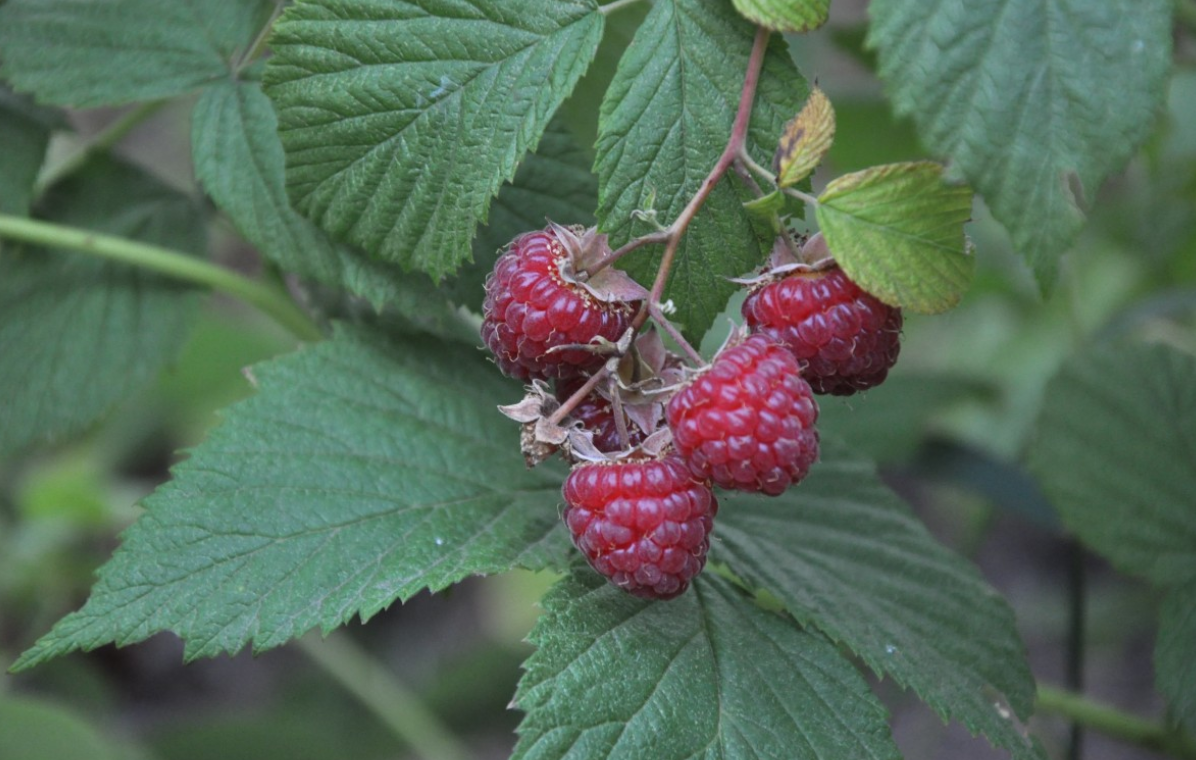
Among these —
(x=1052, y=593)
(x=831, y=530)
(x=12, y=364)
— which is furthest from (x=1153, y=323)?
(x=12, y=364)

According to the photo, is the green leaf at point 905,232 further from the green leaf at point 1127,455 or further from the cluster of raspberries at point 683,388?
the green leaf at point 1127,455

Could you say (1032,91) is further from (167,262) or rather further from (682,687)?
(167,262)

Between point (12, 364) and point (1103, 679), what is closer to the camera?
point (12, 364)

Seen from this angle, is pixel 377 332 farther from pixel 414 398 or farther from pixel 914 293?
pixel 914 293

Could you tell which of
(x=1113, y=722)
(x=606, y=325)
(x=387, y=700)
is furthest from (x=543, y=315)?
(x=387, y=700)

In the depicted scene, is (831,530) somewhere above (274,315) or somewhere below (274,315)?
above

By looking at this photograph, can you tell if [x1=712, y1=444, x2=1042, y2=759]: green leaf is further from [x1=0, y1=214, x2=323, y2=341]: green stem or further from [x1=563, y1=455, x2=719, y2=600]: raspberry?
[x1=0, y1=214, x2=323, y2=341]: green stem
